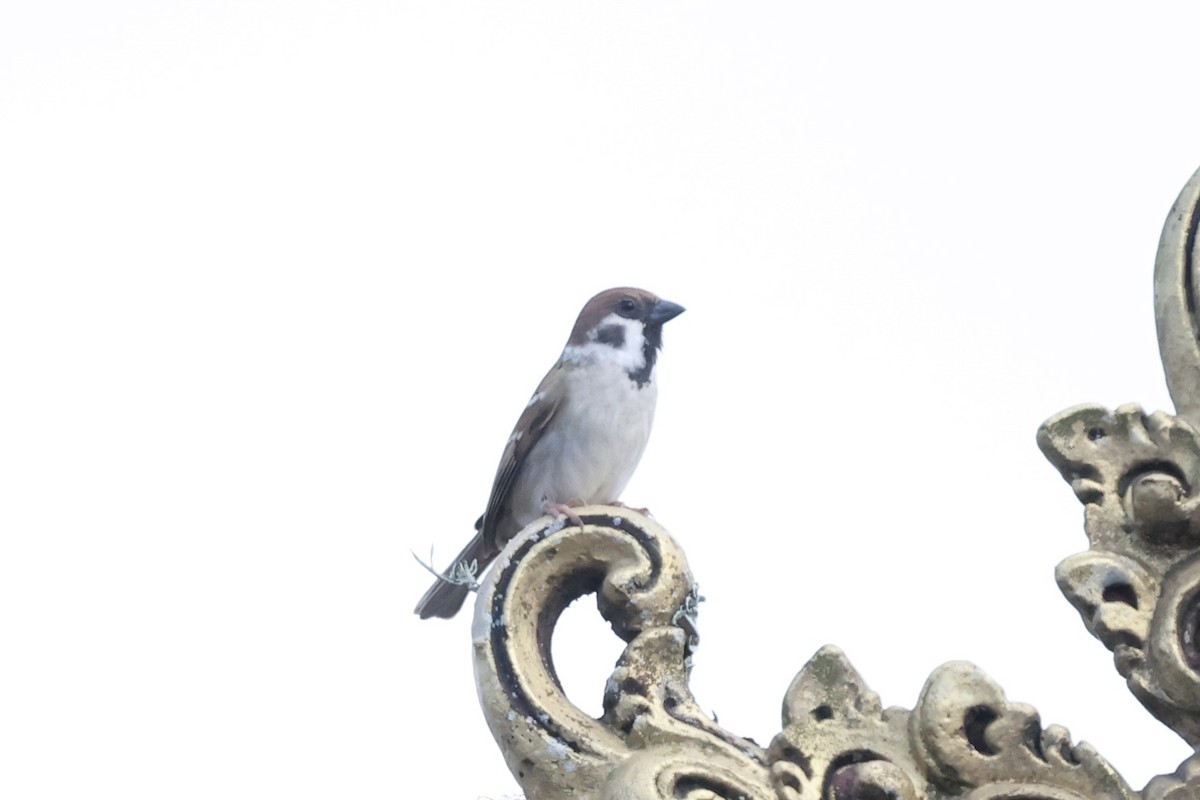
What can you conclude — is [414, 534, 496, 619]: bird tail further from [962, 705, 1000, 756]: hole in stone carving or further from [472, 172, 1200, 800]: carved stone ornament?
[962, 705, 1000, 756]: hole in stone carving

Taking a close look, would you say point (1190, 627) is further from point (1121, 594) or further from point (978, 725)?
point (978, 725)

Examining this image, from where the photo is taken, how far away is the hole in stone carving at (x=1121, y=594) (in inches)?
104

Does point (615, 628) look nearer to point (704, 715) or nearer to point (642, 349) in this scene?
point (704, 715)

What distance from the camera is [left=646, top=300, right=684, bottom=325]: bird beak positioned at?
224 inches

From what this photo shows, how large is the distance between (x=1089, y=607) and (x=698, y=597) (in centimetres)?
54

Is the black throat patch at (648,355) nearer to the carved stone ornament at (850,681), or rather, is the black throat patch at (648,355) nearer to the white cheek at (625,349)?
the white cheek at (625,349)

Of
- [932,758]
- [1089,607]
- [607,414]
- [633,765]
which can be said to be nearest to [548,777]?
[633,765]

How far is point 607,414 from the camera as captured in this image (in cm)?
568

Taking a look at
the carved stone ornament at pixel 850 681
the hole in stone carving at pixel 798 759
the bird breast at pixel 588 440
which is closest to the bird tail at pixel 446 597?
the bird breast at pixel 588 440

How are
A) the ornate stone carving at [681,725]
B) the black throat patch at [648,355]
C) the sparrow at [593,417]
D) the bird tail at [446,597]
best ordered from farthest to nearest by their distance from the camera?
1. the black throat patch at [648,355]
2. the sparrow at [593,417]
3. the bird tail at [446,597]
4. the ornate stone carving at [681,725]

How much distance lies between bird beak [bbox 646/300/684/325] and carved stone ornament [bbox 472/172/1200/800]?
2.96 metres

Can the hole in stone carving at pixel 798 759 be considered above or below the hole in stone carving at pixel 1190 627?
below

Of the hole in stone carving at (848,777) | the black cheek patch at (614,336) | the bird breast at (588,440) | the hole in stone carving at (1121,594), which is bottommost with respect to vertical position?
the hole in stone carving at (848,777)

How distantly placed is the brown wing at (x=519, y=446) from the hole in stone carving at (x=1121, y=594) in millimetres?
2921
